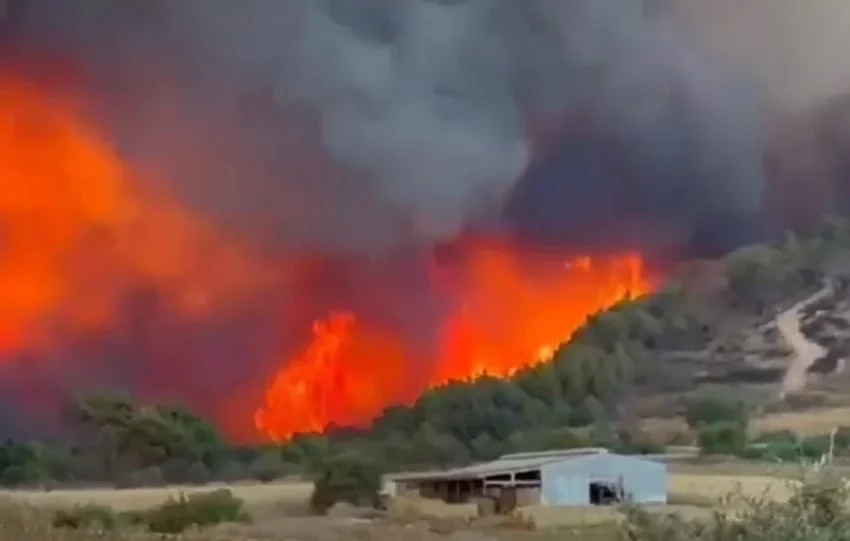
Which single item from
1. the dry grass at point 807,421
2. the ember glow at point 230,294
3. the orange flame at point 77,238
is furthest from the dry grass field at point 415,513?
the orange flame at point 77,238

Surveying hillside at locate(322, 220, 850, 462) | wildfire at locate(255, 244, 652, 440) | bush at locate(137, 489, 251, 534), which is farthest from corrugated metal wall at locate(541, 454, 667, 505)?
bush at locate(137, 489, 251, 534)

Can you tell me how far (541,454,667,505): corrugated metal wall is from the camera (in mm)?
3746

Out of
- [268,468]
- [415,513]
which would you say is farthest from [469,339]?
[268,468]

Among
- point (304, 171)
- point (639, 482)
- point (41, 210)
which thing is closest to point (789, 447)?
point (639, 482)

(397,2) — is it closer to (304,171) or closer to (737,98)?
(304,171)

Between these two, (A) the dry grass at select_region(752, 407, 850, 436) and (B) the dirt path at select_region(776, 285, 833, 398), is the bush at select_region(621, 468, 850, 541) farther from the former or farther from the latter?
(B) the dirt path at select_region(776, 285, 833, 398)

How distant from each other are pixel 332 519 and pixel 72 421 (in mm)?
864

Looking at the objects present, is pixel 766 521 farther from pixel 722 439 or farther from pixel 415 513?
pixel 415 513

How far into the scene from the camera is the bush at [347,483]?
3801mm

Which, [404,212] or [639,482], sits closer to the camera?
[639,482]

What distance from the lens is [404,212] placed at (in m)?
4.08

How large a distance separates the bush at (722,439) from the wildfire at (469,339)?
1.57ft

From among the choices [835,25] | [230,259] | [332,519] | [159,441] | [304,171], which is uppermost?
[835,25]

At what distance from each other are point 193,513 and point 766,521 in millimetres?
1688
